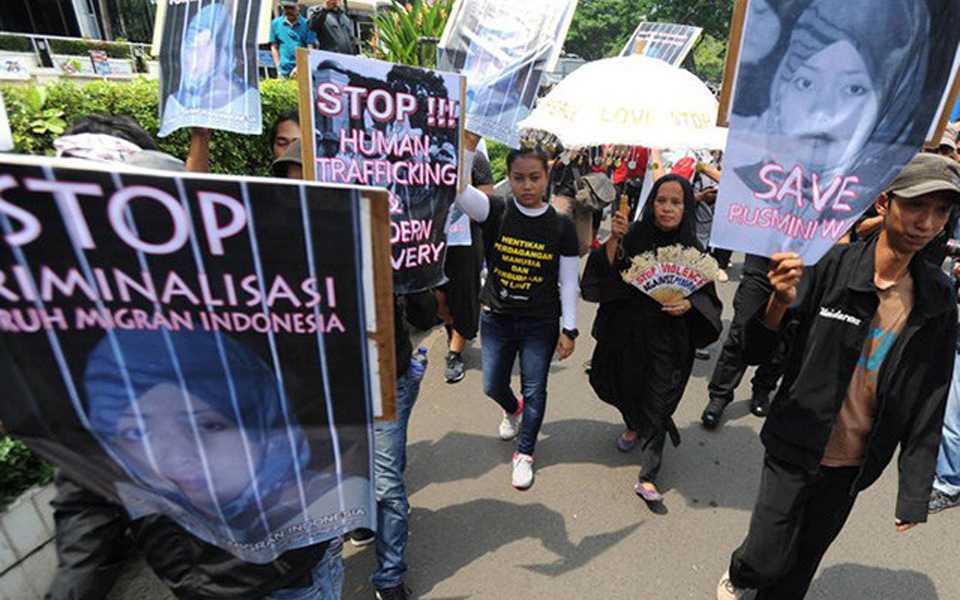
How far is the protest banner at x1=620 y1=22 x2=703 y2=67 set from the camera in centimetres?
595

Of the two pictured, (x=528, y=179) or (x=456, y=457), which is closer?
(x=528, y=179)

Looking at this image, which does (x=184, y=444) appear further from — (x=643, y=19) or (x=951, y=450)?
(x=643, y=19)

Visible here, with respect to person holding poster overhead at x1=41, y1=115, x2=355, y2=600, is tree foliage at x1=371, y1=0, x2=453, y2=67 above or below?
above

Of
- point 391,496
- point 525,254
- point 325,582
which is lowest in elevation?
point 391,496

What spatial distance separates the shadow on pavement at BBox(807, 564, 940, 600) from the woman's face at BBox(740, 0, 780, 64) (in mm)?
2385

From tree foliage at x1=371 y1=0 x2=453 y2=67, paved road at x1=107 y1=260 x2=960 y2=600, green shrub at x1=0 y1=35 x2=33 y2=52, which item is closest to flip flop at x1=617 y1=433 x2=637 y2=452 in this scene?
paved road at x1=107 y1=260 x2=960 y2=600

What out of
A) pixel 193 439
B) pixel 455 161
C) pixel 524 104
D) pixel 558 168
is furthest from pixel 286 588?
pixel 558 168

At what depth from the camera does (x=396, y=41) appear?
6676 millimetres

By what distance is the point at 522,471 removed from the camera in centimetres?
314

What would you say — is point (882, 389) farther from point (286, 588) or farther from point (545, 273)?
point (286, 588)

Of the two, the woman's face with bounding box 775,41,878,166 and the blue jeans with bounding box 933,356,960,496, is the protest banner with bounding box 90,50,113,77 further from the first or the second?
the blue jeans with bounding box 933,356,960,496

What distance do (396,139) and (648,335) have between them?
1827 millimetres

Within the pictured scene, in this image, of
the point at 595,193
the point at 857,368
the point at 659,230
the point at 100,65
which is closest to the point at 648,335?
the point at 659,230

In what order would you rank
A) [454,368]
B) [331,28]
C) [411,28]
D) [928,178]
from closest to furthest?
1. [928,178]
2. [454,368]
3. [411,28]
4. [331,28]
